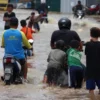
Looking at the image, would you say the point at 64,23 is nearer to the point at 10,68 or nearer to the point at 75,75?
the point at 75,75

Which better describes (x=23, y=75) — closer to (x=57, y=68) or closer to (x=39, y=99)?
(x=57, y=68)

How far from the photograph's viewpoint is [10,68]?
1150 centimetres

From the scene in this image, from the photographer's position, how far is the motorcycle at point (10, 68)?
11.5 meters

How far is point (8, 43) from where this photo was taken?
38.5 ft

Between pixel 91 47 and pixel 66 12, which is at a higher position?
pixel 91 47

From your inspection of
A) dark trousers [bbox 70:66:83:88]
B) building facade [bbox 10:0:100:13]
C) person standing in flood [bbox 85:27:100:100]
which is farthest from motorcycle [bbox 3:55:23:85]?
building facade [bbox 10:0:100:13]

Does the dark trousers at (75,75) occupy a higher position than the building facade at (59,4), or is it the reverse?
the dark trousers at (75,75)

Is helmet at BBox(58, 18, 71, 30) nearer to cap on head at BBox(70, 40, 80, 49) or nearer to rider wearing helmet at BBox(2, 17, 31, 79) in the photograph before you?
cap on head at BBox(70, 40, 80, 49)

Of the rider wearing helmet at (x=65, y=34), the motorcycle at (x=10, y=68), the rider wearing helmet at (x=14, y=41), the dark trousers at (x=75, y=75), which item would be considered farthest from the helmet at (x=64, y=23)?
the motorcycle at (x=10, y=68)

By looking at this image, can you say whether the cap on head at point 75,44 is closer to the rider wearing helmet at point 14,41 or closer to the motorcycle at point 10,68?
the rider wearing helmet at point 14,41

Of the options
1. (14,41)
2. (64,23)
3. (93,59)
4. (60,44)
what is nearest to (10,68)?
(14,41)

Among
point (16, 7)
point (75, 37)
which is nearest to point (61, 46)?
point (75, 37)

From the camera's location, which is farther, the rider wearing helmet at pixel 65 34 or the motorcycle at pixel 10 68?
the rider wearing helmet at pixel 65 34

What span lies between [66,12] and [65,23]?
142 feet
